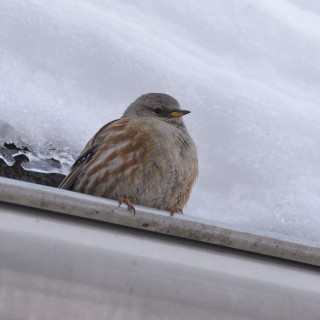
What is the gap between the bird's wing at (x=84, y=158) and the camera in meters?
3.32

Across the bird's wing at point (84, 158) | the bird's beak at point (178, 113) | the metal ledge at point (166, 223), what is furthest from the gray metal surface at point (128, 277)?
the bird's beak at point (178, 113)

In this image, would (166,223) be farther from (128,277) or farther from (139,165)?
(139,165)

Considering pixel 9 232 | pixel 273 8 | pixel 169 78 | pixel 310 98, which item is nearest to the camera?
pixel 9 232

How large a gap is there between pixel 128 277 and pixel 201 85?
2.75 metres

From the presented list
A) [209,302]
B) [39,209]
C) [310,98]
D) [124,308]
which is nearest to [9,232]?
[39,209]

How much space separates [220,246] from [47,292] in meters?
0.49

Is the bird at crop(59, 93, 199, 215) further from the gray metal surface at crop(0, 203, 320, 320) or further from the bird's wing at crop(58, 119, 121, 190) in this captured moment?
the gray metal surface at crop(0, 203, 320, 320)

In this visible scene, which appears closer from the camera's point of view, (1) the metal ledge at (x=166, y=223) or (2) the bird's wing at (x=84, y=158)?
(1) the metal ledge at (x=166, y=223)

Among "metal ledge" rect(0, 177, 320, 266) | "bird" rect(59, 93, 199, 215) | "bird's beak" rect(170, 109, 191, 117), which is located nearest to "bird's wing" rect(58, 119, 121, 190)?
"bird" rect(59, 93, 199, 215)

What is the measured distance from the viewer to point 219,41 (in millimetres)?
4855

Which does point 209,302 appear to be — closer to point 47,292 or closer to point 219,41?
point 47,292

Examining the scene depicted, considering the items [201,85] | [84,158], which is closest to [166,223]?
[84,158]

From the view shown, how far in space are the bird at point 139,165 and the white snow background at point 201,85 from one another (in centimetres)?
13

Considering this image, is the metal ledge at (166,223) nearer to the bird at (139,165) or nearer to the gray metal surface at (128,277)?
the gray metal surface at (128,277)
